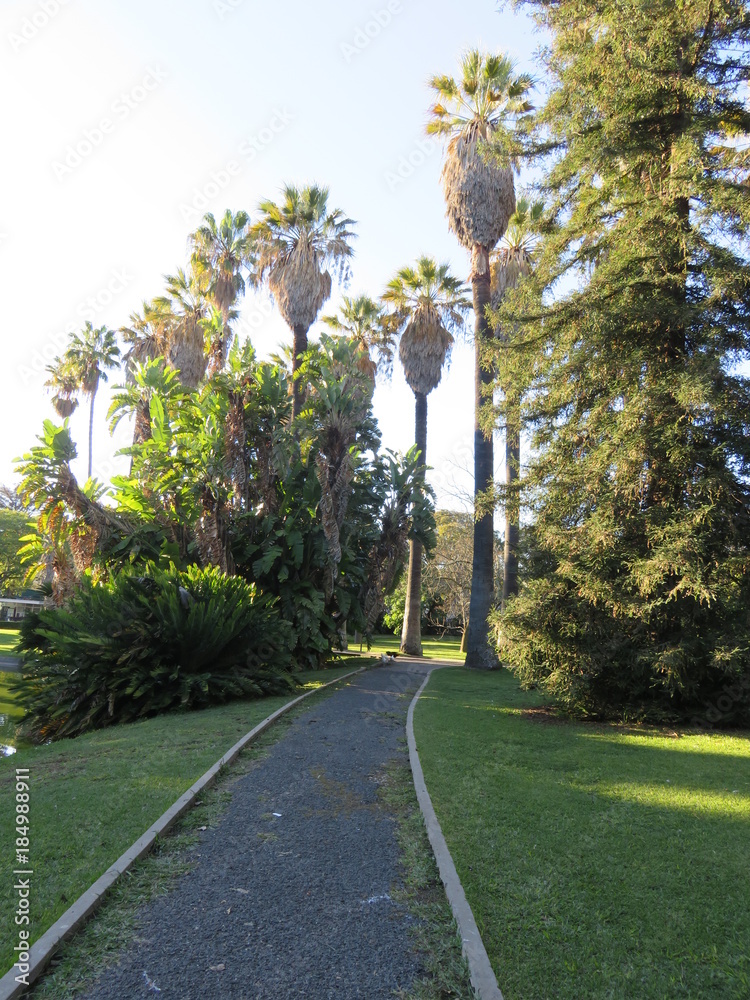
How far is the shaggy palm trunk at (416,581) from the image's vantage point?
2456 centimetres

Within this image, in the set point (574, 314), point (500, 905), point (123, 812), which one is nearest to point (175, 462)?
point (574, 314)

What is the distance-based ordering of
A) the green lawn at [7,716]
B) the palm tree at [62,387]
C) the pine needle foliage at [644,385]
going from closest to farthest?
the pine needle foliage at [644,385] < the green lawn at [7,716] < the palm tree at [62,387]

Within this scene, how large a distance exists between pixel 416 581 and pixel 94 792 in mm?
18998

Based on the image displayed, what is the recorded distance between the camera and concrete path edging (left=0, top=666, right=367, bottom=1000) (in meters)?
3.07

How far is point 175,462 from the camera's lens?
16094 millimetres

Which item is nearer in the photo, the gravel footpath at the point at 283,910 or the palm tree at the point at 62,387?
the gravel footpath at the point at 283,910

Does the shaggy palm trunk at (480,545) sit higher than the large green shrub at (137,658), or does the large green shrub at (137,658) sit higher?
the shaggy palm trunk at (480,545)

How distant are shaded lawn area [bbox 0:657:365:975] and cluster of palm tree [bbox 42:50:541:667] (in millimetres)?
6664

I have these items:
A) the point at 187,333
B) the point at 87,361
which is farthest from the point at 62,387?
the point at 187,333

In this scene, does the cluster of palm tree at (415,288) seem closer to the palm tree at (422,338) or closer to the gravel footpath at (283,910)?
the palm tree at (422,338)

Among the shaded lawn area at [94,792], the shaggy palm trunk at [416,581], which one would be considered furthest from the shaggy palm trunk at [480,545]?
the shaded lawn area at [94,792]

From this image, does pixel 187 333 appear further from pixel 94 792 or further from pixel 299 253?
pixel 94 792

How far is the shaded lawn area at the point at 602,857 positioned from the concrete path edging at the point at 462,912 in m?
0.09

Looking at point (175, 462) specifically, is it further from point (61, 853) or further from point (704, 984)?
point (704, 984)
